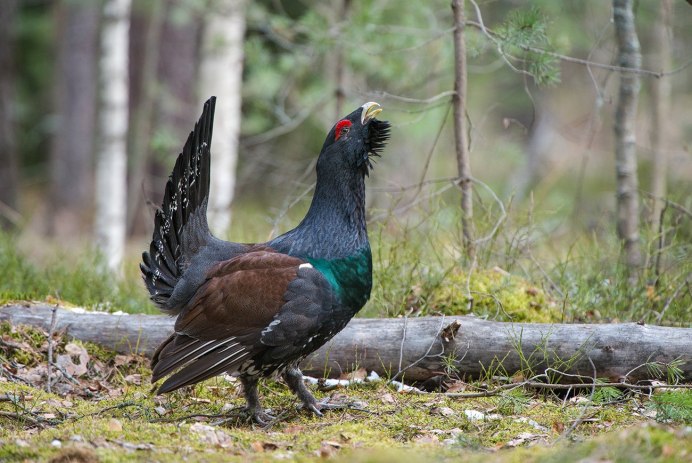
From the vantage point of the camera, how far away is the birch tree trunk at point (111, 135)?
1030 centimetres

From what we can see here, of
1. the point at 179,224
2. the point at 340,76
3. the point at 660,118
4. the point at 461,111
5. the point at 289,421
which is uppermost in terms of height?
the point at 340,76

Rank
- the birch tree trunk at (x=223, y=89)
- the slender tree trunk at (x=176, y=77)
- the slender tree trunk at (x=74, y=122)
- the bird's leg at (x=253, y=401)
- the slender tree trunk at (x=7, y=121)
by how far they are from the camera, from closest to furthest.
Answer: the bird's leg at (x=253, y=401)
the birch tree trunk at (x=223, y=89)
the slender tree trunk at (x=7, y=121)
the slender tree trunk at (x=176, y=77)
the slender tree trunk at (x=74, y=122)

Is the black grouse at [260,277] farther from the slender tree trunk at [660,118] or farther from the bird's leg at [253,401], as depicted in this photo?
the slender tree trunk at [660,118]

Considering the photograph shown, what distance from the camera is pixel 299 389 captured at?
5012 millimetres

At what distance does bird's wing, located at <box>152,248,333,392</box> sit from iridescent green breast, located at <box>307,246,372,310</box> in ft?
0.24

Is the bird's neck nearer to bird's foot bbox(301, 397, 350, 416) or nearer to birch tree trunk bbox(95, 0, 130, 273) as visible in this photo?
bird's foot bbox(301, 397, 350, 416)

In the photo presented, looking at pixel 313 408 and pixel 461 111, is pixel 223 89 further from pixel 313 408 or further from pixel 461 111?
pixel 313 408

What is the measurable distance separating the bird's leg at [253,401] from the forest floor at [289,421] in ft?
0.29

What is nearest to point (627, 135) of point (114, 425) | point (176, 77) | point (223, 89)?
point (114, 425)

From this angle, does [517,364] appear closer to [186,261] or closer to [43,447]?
[186,261]

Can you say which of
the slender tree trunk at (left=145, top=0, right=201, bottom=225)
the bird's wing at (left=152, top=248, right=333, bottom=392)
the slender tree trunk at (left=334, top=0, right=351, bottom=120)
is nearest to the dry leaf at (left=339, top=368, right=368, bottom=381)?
the bird's wing at (left=152, top=248, right=333, bottom=392)

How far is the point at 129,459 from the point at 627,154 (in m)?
5.00

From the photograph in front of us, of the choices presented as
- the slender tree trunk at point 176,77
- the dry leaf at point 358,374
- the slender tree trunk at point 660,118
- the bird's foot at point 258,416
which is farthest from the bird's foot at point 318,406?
the slender tree trunk at point 176,77

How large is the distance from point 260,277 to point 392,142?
11.3 meters
